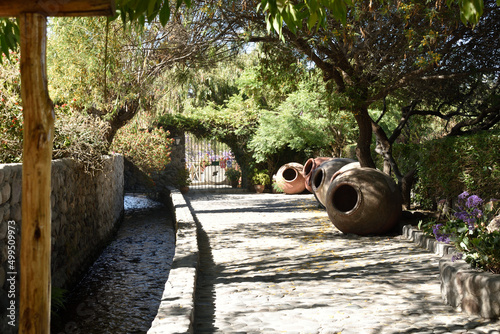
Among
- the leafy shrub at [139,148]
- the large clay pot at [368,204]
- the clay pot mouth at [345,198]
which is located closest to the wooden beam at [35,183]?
the large clay pot at [368,204]

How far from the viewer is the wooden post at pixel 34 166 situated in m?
2.33

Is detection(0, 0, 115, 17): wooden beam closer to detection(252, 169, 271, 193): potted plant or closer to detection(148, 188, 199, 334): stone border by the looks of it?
detection(148, 188, 199, 334): stone border

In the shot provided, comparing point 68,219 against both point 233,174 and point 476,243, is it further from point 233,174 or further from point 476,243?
point 233,174

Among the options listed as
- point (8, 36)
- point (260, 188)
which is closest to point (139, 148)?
point (260, 188)

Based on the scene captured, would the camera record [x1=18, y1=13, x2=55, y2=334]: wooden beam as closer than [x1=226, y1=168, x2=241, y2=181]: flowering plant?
Yes

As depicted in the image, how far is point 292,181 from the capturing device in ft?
59.4

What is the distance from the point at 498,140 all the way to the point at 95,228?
705cm

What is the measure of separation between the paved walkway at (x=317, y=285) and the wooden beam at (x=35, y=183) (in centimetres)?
205

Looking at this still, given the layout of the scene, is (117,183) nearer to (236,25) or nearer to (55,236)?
(236,25)

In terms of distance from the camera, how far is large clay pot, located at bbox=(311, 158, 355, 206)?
37.3ft

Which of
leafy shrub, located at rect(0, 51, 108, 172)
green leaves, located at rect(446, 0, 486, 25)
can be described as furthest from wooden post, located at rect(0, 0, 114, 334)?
leafy shrub, located at rect(0, 51, 108, 172)

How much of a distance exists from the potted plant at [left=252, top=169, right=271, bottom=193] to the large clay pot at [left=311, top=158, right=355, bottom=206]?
7.68 meters

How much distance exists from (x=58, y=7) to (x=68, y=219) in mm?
4931

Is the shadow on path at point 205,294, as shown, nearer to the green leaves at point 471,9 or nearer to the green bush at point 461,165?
the green leaves at point 471,9
